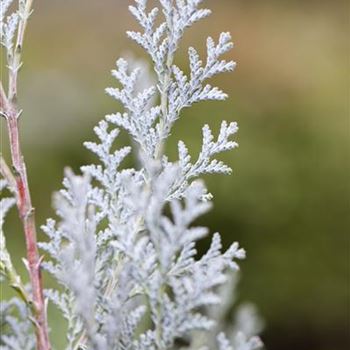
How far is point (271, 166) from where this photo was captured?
425cm

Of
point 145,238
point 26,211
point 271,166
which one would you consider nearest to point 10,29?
point 26,211

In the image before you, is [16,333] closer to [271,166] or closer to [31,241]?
[31,241]

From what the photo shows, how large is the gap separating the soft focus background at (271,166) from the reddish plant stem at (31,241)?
7.56 feet

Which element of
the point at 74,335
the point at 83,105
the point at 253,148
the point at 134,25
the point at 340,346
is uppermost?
the point at 134,25

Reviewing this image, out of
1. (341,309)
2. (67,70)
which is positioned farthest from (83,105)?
(341,309)

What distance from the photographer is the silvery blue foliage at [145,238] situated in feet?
2.40

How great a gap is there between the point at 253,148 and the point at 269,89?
1.07m

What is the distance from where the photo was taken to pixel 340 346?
4156 mm

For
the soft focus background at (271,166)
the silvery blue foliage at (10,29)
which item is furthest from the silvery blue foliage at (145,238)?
the soft focus background at (271,166)

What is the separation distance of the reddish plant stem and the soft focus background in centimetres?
231

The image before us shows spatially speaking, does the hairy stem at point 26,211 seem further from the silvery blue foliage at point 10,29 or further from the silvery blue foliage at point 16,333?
the silvery blue foliage at point 16,333

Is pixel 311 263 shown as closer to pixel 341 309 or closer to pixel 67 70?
pixel 341 309

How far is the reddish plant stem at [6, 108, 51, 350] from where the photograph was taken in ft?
2.75

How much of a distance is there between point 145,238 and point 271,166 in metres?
3.55
